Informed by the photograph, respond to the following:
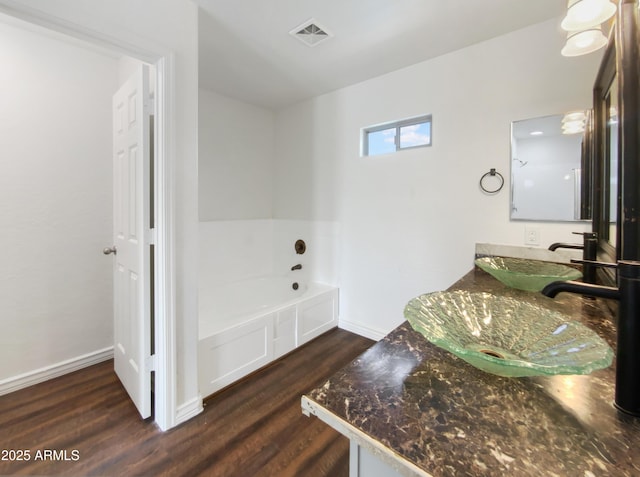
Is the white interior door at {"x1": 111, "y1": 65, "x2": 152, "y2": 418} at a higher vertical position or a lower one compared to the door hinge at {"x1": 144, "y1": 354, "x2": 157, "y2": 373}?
higher

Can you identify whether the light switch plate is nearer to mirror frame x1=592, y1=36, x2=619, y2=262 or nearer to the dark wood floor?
mirror frame x1=592, y1=36, x2=619, y2=262

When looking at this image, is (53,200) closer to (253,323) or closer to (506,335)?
(253,323)

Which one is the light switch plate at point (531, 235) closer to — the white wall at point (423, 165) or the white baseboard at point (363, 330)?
the white wall at point (423, 165)

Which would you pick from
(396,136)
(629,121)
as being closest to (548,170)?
(396,136)

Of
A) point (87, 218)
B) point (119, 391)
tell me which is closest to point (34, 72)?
point (87, 218)

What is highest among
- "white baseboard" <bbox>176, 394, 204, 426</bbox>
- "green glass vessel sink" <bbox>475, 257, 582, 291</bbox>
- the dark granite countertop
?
"green glass vessel sink" <bbox>475, 257, 582, 291</bbox>

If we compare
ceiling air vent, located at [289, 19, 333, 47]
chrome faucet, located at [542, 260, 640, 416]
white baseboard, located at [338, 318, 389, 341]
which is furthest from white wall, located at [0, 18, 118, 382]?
chrome faucet, located at [542, 260, 640, 416]

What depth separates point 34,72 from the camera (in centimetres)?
191

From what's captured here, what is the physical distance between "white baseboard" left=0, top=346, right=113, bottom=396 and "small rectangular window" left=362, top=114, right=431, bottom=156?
278 centimetres

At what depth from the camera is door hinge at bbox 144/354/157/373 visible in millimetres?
1574

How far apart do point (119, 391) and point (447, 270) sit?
8.08 feet

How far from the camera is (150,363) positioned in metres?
1.58

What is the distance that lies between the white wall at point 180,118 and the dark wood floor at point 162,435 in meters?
0.20

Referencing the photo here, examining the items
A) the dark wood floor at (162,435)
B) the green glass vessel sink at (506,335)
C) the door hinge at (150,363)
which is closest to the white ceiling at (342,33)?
the green glass vessel sink at (506,335)
